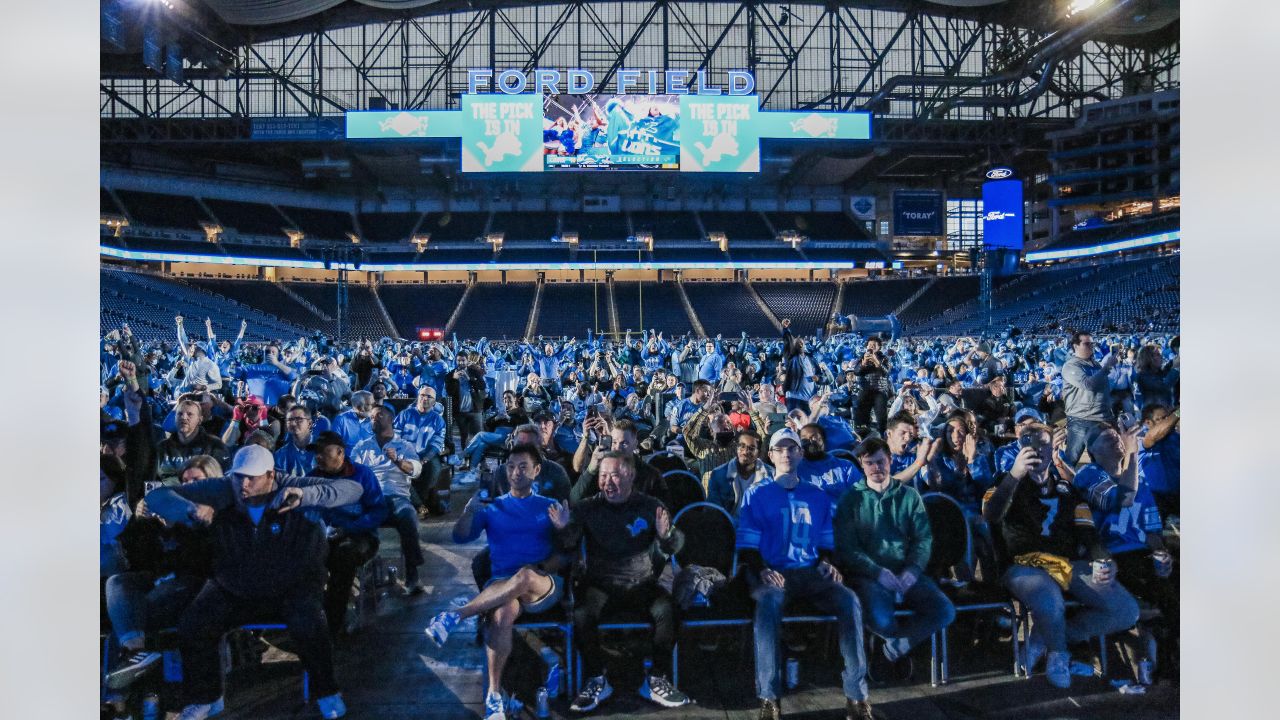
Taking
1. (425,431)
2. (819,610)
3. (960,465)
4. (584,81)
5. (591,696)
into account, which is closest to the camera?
(591,696)

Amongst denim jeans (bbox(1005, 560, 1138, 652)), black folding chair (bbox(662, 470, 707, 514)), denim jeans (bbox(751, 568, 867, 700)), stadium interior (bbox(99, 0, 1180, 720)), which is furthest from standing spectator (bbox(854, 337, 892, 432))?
stadium interior (bbox(99, 0, 1180, 720))

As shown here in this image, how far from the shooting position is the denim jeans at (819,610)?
3.74 m

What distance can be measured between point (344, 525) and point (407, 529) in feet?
1.95

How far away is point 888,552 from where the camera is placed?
4066 mm

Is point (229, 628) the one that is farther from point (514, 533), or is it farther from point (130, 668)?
point (514, 533)

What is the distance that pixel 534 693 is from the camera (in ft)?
13.0

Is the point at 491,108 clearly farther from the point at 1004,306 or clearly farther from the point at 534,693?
the point at 534,693

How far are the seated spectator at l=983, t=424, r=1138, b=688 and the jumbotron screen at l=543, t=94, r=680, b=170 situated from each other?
29441 millimetres

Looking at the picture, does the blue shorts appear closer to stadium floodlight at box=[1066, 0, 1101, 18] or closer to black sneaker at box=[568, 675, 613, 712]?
black sneaker at box=[568, 675, 613, 712]

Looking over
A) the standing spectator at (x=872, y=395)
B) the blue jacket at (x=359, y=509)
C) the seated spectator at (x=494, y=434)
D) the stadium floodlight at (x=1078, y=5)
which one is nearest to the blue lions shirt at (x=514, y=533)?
the blue jacket at (x=359, y=509)

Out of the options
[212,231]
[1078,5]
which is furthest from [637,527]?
[212,231]

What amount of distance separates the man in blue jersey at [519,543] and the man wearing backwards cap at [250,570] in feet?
1.91

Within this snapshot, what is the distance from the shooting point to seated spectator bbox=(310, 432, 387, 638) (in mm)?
4391
